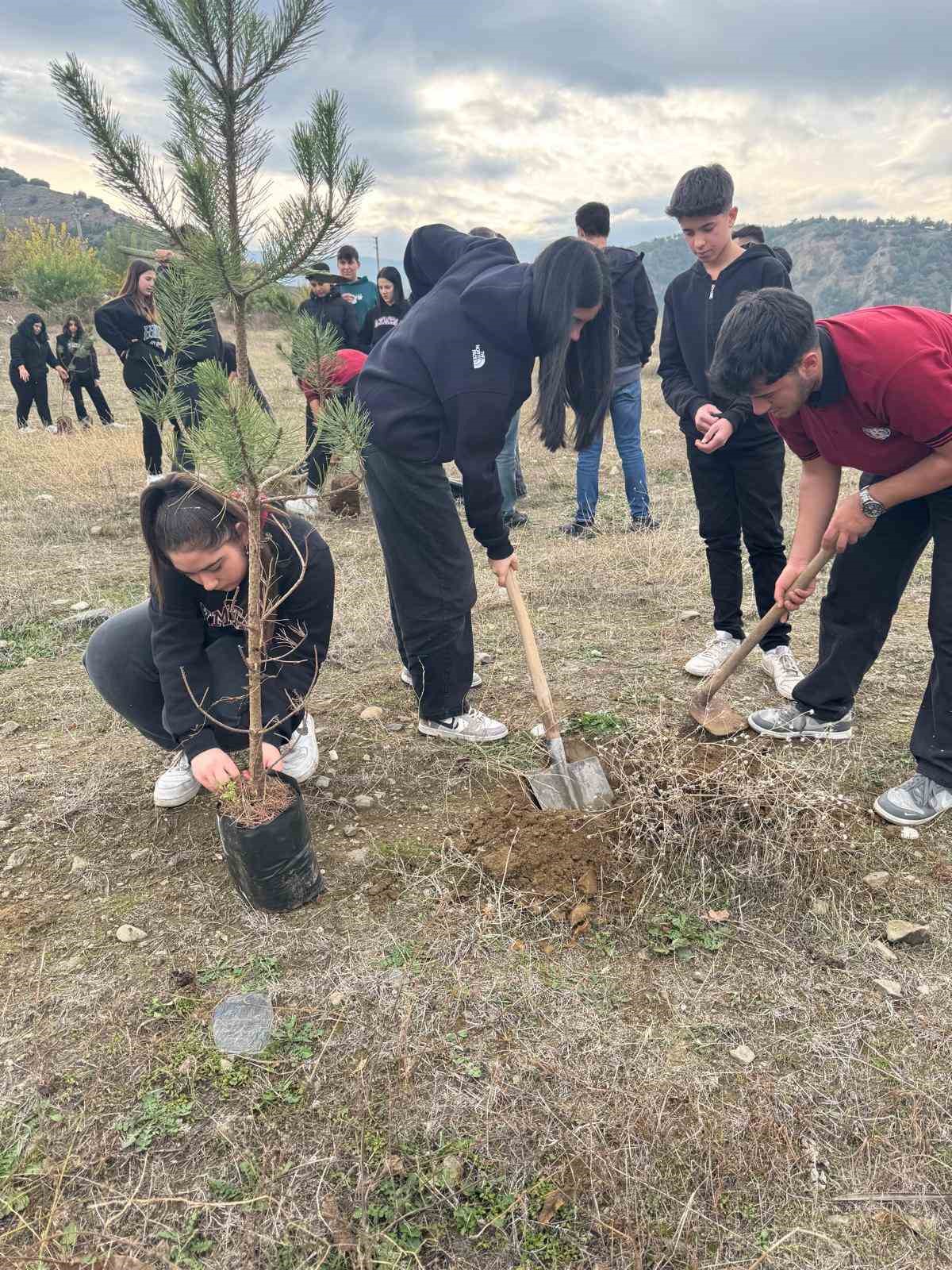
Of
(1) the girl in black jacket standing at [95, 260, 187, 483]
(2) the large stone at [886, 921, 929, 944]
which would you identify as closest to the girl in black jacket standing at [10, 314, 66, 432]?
(1) the girl in black jacket standing at [95, 260, 187, 483]

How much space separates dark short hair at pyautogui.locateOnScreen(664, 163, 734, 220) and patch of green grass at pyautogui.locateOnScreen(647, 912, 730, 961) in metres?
2.41

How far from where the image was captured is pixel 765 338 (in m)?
1.97

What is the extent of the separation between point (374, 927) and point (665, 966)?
76 cm

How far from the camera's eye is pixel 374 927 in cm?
203

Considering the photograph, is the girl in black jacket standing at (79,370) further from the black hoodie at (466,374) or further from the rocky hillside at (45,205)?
the rocky hillside at (45,205)

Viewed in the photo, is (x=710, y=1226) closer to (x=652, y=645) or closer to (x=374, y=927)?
(x=374, y=927)

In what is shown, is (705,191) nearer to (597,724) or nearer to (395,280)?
(597,724)

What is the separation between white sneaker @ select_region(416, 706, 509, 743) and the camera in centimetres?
283

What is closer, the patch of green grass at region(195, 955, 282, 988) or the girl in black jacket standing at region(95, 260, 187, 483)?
the patch of green grass at region(195, 955, 282, 988)

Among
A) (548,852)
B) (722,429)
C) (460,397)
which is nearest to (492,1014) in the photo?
(548,852)

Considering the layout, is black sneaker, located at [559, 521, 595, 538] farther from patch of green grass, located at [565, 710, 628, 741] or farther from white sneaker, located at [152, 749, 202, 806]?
white sneaker, located at [152, 749, 202, 806]

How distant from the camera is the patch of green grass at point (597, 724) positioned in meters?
2.75

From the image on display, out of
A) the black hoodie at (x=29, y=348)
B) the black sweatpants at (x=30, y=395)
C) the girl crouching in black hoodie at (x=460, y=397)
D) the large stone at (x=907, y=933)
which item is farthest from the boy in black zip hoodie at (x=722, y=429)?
the black sweatpants at (x=30, y=395)

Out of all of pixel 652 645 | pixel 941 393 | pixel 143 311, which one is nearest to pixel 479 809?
pixel 652 645
